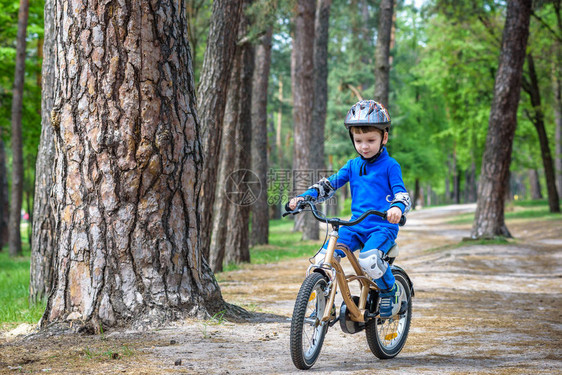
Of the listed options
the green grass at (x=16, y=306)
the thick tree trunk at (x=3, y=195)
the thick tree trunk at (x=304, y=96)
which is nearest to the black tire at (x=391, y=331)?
the green grass at (x=16, y=306)

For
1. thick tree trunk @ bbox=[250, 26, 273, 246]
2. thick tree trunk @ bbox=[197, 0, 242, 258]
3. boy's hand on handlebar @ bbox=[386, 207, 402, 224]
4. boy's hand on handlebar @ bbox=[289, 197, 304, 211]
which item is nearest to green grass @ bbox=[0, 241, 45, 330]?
thick tree trunk @ bbox=[197, 0, 242, 258]

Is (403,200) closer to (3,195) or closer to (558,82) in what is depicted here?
(3,195)

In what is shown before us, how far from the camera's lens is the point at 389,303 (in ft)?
16.6

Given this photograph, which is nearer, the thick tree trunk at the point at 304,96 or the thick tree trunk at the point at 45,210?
the thick tree trunk at the point at 45,210

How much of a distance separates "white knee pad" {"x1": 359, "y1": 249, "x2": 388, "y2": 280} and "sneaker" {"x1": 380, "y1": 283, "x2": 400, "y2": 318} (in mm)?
345

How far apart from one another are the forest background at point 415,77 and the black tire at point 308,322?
7.44m

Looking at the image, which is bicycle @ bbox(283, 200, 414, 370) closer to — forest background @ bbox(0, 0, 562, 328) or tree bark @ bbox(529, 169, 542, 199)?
forest background @ bbox(0, 0, 562, 328)

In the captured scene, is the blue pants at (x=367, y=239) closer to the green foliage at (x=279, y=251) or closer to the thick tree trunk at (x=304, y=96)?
the green foliage at (x=279, y=251)

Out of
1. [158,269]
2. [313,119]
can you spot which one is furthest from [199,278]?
[313,119]

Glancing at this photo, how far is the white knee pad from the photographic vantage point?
15.3ft

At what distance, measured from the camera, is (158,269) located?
546 cm

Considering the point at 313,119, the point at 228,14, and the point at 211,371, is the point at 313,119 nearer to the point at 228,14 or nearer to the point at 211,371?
the point at 228,14

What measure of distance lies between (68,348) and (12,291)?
557 cm

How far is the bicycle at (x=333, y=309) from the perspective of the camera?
425 cm
